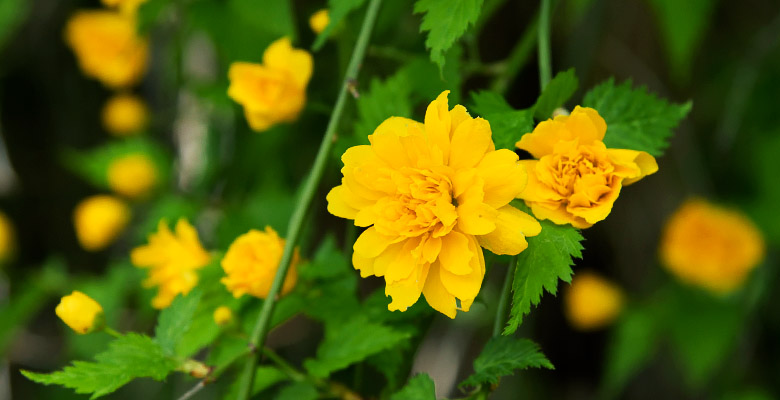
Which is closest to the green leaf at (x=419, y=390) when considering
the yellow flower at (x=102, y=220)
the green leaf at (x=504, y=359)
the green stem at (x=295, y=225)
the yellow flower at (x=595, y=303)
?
the green leaf at (x=504, y=359)

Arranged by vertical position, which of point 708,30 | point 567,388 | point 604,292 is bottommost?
point 567,388

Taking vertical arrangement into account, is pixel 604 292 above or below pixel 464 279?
below

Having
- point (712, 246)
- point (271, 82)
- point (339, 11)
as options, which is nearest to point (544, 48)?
point (339, 11)

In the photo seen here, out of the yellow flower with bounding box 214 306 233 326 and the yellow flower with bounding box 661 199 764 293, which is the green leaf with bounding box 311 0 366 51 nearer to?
the yellow flower with bounding box 214 306 233 326

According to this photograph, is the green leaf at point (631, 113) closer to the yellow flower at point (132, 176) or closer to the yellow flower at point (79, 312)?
the yellow flower at point (79, 312)

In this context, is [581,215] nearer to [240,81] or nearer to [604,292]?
[240,81]

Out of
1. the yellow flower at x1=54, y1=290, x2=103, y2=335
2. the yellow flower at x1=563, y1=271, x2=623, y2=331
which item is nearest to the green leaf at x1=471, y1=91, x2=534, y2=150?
the yellow flower at x1=54, y1=290, x2=103, y2=335

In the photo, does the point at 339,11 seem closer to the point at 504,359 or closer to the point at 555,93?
the point at 555,93

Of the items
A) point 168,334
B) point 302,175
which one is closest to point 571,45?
point 302,175
